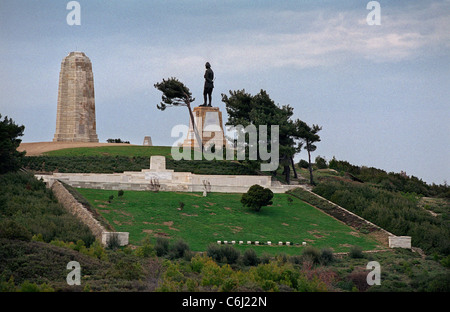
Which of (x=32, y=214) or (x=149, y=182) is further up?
(x=149, y=182)

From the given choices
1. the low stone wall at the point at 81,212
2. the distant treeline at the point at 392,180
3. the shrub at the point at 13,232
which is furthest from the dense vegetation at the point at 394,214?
the shrub at the point at 13,232

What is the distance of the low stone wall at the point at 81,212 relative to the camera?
2392 centimetres

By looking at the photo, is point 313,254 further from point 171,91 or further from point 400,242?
point 171,91

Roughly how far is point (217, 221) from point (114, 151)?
1779 centimetres

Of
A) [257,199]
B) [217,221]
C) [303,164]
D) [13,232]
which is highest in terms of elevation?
[303,164]

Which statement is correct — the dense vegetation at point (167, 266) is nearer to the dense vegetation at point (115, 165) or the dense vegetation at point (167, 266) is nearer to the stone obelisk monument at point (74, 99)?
the dense vegetation at point (115, 165)

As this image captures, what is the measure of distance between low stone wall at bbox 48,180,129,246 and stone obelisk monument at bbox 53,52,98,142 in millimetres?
16944

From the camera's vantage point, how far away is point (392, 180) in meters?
Answer: 46.3

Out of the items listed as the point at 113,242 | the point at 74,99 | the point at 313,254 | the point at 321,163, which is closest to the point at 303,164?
the point at 321,163

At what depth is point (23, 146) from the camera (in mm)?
47250

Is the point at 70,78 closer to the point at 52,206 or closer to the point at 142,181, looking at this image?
the point at 142,181

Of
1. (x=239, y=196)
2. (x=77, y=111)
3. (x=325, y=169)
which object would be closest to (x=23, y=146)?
(x=77, y=111)

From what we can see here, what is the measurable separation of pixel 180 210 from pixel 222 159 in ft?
44.3

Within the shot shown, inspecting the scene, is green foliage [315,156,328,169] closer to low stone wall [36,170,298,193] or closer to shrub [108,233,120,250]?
low stone wall [36,170,298,193]
